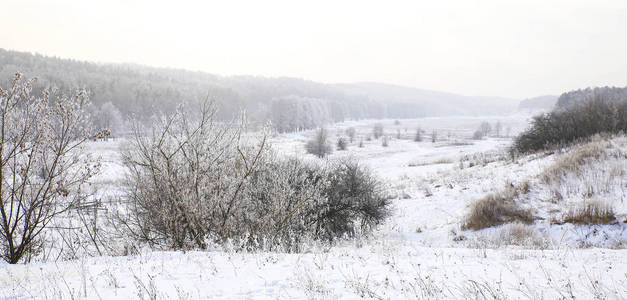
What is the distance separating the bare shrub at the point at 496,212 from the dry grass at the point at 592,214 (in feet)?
3.47

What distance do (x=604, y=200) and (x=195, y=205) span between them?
35.9ft

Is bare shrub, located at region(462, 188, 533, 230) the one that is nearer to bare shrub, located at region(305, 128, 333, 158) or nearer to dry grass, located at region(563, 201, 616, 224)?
dry grass, located at region(563, 201, 616, 224)

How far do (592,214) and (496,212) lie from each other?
259 cm

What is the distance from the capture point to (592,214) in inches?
357

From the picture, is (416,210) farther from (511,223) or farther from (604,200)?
(604,200)

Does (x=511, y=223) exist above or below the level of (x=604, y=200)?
below

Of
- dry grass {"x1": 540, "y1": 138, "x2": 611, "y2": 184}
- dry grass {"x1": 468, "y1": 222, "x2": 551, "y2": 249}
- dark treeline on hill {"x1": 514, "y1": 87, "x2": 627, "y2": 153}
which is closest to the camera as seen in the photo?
dry grass {"x1": 468, "y1": 222, "x2": 551, "y2": 249}

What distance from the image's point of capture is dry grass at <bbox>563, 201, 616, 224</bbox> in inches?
347

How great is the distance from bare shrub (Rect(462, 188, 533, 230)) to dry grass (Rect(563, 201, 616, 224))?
1.06 meters

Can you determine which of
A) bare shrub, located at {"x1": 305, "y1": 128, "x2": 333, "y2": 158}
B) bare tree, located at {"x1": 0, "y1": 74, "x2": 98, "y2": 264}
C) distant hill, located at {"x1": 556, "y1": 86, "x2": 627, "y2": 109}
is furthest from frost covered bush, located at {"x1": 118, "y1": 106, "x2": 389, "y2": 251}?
bare shrub, located at {"x1": 305, "y1": 128, "x2": 333, "y2": 158}

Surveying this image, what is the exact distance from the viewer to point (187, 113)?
26.0 ft

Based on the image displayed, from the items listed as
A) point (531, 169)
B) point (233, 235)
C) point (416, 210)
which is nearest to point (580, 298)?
point (233, 235)

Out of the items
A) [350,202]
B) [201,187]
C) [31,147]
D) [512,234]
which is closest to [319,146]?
[350,202]

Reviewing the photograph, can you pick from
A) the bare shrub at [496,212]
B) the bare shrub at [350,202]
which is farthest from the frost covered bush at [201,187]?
the bare shrub at [496,212]
